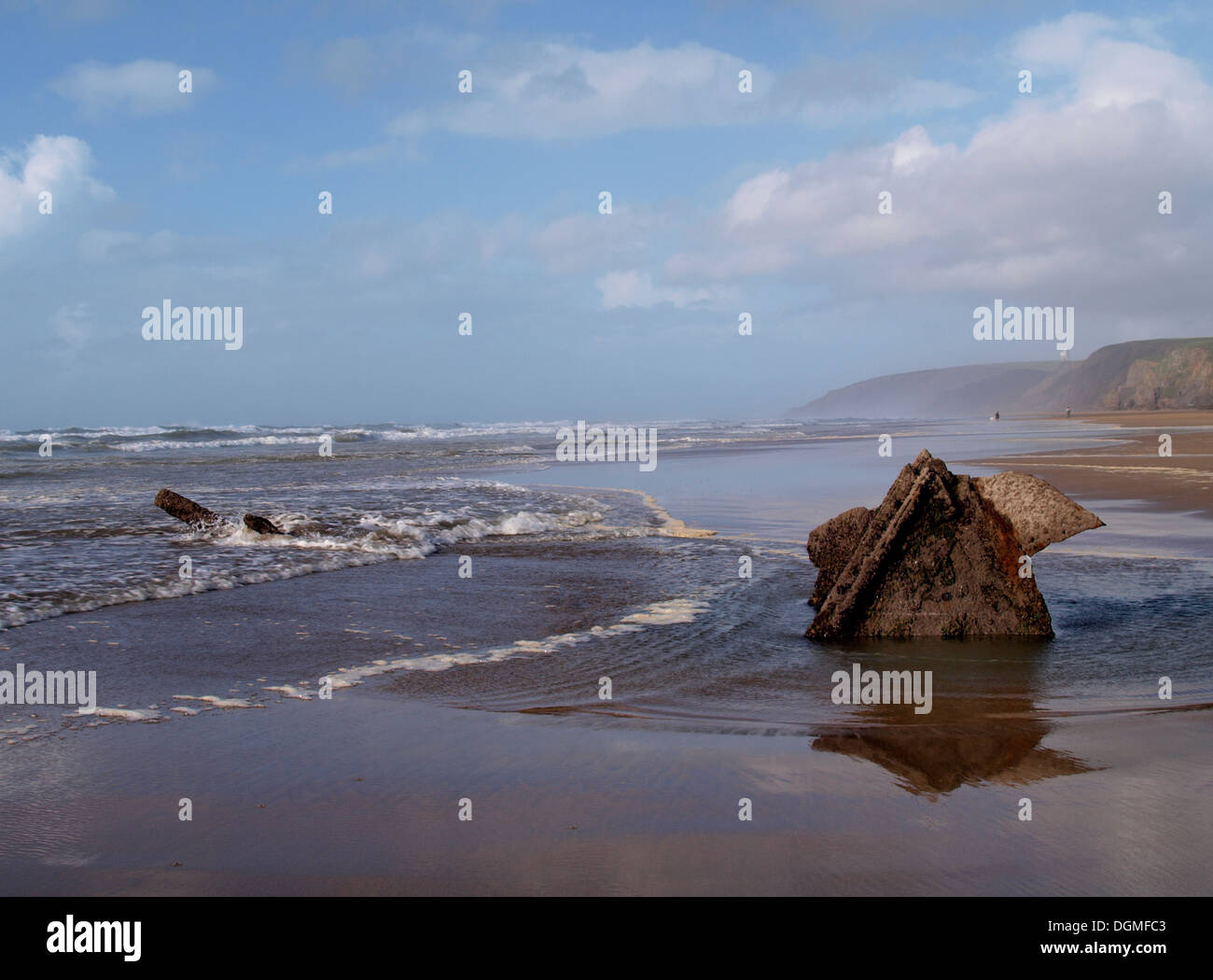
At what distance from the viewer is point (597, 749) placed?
422 centimetres

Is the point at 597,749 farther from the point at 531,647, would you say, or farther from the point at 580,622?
the point at 580,622

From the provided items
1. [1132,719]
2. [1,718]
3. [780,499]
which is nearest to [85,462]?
[780,499]

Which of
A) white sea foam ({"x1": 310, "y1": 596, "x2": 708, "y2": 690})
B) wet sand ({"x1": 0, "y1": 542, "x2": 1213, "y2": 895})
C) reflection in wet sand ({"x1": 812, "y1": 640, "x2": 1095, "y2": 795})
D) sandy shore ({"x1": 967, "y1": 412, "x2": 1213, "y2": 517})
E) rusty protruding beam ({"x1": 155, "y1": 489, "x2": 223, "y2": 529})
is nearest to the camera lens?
wet sand ({"x1": 0, "y1": 542, "x2": 1213, "y2": 895})

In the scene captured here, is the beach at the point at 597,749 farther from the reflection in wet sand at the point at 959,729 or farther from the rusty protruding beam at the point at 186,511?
the rusty protruding beam at the point at 186,511

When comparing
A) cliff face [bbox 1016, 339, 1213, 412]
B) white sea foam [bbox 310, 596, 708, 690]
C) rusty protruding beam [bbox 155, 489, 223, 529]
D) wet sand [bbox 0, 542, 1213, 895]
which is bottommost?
wet sand [bbox 0, 542, 1213, 895]

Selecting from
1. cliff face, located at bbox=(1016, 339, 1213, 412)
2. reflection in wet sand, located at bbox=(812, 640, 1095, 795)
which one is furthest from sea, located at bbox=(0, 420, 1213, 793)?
cliff face, located at bbox=(1016, 339, 1213, 412)

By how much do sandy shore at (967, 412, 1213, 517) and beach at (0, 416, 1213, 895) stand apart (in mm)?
6718

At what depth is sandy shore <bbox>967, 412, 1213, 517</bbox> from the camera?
14430 mm

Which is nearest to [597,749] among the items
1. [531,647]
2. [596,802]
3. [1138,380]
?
[596,802]

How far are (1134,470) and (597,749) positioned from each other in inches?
749

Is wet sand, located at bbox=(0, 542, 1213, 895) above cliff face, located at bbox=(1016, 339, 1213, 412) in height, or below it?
below

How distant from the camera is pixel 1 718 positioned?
4746mm

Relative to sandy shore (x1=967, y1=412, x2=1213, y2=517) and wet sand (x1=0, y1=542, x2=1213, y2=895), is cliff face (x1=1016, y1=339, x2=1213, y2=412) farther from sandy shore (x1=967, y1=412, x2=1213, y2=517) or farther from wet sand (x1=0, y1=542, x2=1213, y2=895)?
wet sand (x1=0, y1=542, x2=1213, y2=895)
